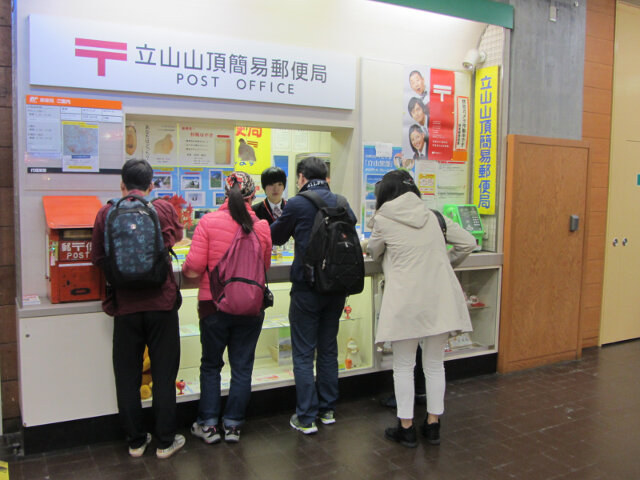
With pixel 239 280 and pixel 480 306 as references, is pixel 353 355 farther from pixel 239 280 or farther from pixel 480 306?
pixel 239 280

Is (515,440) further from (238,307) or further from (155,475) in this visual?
(155,475)

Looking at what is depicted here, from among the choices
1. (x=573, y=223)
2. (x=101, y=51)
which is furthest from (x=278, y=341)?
(x=573, y=223)

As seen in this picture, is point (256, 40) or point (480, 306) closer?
point (256, 40)

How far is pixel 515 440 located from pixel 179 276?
Answer: 94.5 inches

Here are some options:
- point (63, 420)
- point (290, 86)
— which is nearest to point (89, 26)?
point (290, 86)

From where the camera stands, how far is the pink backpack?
3.28 m

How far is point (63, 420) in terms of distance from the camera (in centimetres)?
334

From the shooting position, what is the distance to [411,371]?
3578 millimetres

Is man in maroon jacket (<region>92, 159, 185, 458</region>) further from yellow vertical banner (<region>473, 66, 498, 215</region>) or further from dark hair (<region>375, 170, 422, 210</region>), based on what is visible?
yellow vertical banner (<region>473, 66, 498, 215</region>)

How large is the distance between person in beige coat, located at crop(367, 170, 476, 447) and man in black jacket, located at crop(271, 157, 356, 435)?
1.11 ft

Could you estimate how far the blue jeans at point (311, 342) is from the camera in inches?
145

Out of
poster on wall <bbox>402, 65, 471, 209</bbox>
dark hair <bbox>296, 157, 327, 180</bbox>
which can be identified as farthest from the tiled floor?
poster on wall <bbox>402, 65, 471, 209</bbox>

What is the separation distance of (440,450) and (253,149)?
276 centimetres

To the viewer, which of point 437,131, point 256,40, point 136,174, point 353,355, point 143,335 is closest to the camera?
point 136,174
